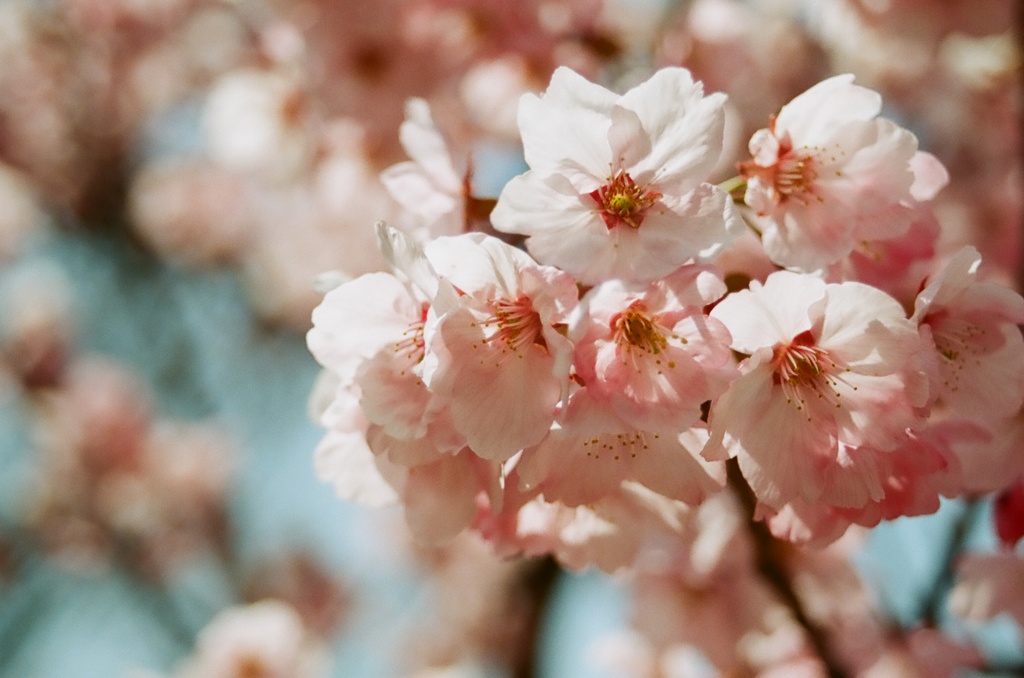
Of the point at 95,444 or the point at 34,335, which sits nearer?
the point at 95,444

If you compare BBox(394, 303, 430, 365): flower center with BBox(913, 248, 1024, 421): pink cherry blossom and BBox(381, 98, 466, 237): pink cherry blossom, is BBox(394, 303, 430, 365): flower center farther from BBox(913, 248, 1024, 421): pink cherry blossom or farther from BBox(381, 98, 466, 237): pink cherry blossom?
BBox(913, 248, 1024, 421): pink cherry blossom

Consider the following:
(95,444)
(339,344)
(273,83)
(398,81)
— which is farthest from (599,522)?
(95,444)

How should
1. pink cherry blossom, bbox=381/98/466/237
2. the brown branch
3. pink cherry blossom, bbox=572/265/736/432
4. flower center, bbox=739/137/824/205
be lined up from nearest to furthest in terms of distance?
pink cherry blossom, bbox=572/265/736/432 < flower center, bbox=739/137/824/205 < pink cherry blossom, bbox=381/98/466/237 < the brown branch

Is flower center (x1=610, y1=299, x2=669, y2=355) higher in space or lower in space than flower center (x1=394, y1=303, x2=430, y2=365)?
higher

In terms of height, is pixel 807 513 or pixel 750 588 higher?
pixel 807 513

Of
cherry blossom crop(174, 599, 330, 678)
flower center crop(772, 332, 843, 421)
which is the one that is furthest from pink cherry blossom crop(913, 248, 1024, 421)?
cherry blossom crop(174, 599, 330, 678)

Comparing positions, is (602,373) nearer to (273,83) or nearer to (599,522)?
(599,522)
